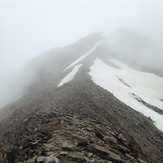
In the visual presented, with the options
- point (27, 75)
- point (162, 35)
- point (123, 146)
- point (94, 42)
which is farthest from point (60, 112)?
point (162, 35)

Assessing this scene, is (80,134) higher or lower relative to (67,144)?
lower

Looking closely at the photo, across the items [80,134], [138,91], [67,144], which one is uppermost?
[67,144]

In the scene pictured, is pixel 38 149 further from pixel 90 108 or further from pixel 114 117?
pixel 114 117

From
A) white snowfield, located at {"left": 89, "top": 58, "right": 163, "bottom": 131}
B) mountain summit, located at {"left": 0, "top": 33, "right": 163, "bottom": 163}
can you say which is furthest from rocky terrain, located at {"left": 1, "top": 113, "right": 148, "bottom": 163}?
white snowfield, located at {"left": 89, "top": 58, "right": 163, "bottom": 131}

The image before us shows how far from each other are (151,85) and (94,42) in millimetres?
41683

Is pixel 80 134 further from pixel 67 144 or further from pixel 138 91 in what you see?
pixel 138 91

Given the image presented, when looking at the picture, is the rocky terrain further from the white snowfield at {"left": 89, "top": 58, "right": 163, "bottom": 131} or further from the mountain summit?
the white snowfield at {"left": 89, "top": 58, "right": 163, "bottom": 131}

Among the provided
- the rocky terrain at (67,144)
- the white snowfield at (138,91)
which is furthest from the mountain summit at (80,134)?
the white snowfield at (138,91)

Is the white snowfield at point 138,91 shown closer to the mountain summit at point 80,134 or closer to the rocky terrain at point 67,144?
the mountain summit at point 80,134

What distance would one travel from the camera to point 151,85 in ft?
186

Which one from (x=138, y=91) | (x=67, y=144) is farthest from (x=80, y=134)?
(x=138, y=91)

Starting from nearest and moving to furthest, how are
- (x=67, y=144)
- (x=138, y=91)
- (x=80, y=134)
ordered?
(x=67, y=144)
(x=80, y=134)
(x=138, y=91)

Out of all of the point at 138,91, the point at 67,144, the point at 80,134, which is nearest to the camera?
the point at 67,144

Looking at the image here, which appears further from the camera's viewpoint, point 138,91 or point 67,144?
point 138,91
